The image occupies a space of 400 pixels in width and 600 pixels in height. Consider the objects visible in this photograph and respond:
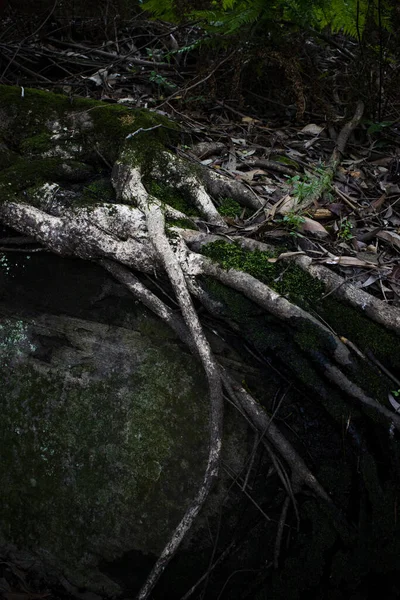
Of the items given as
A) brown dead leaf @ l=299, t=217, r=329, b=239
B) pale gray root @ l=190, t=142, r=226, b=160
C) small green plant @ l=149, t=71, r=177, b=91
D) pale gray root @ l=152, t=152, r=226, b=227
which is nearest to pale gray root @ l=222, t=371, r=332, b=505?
brown dead leaf @ l=299, t=217, r=329, b=239

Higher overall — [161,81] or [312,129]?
[161,81]

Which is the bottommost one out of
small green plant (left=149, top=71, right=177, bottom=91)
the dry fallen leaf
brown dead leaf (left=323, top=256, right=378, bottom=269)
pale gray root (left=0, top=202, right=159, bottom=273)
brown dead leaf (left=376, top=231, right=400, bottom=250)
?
brown dead leaf (left=376, top=231, right=400, bottom=250)

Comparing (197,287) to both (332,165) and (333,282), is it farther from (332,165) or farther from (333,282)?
(332,165)

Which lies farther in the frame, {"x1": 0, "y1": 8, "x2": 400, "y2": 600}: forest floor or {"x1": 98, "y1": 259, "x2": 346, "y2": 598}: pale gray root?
{"x1": 0, "y1": 8, "x2": 400, "y2": 600}: forest floor

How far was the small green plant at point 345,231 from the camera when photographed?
2720 mm

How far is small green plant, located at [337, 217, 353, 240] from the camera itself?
2720 mm

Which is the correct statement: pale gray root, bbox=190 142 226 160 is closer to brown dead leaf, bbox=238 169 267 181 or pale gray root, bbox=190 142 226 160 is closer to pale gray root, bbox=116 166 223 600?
brown dead leaf, bbox=238 169 267 181

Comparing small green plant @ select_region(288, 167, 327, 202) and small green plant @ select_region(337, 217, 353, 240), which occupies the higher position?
small green plant @ select_region(288, 167, 327, 202)

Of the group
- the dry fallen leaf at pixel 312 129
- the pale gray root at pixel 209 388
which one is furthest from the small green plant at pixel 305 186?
the dry fallen leaf at pixel 312 129

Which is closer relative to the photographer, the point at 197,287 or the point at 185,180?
the point at 197,287

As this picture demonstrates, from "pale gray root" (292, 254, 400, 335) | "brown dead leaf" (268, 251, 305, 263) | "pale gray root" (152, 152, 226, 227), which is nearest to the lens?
"pale gray root" (292, 254, 400, 335)

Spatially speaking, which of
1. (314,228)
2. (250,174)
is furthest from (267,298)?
(250,174)

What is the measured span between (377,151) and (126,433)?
2.87 metres

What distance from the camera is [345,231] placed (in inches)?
106
